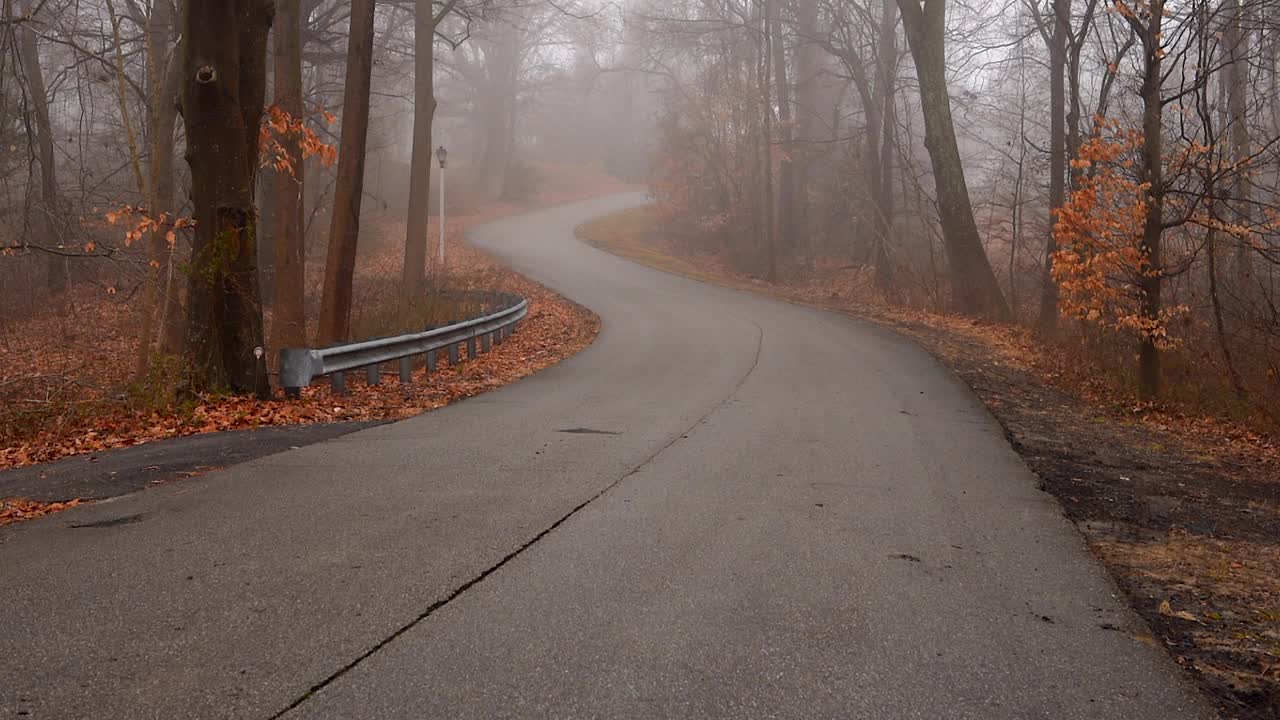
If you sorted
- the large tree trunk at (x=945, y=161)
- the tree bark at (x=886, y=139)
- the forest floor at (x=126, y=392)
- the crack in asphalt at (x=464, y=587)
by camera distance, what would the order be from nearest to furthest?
the crack in asphalt at (x=464, y=587), the forest floor at (x=126, y=392), the large tree trunk at (x=945, y=161), the tree bark at (x=886, y=139)

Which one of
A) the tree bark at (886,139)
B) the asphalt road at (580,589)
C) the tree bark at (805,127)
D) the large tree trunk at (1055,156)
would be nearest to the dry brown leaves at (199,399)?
the asphalt road at (580,589)

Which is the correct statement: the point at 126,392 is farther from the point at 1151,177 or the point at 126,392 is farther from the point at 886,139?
the point at 886,139

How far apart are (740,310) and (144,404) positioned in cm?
1622

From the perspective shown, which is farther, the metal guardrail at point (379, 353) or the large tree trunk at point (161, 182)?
the large tree trunk at point (161, 182)

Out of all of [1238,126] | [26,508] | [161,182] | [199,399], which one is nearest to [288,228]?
[161,182]

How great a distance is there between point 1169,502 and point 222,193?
984 centimetres

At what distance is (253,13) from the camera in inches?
466

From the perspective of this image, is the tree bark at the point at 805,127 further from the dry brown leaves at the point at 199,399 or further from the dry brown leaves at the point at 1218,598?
the dry brown leaves at the point at 1218,598

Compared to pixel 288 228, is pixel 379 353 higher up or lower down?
lower down

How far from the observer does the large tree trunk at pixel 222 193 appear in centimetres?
1104

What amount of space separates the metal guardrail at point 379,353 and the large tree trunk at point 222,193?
43 centimetres

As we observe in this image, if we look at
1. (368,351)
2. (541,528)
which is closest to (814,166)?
(368,351)

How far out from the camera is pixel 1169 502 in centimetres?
779

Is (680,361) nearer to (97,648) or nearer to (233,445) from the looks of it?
(233,445)
